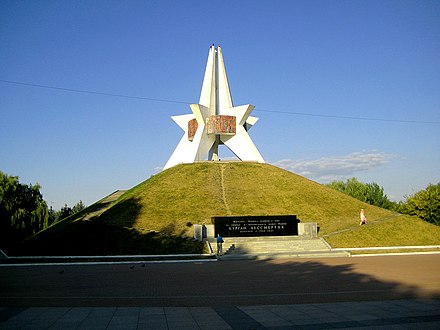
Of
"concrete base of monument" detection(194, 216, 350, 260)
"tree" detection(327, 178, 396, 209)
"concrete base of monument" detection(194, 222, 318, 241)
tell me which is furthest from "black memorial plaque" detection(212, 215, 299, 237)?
"tree" detection(327, 178, 396, 209)

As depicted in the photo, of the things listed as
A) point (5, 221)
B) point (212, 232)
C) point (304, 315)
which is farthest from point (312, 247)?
point (5, 221)

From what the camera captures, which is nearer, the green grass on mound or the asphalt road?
the asphalt road

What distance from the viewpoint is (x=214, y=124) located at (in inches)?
1849

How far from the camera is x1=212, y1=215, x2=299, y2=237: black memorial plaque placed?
2883 cm

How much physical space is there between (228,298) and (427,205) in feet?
153

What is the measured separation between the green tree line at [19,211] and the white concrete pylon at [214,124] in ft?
55.8

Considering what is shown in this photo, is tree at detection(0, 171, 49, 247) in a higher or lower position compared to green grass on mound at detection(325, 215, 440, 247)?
higher

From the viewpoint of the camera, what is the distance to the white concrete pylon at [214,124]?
47.1 metres

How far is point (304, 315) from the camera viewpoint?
909 centimetres

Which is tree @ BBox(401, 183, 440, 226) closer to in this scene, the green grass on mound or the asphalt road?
the green grass on mound

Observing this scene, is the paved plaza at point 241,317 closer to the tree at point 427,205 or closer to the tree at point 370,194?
the tree at point 427,205

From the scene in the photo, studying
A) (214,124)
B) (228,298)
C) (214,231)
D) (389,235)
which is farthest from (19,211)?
(228,298)

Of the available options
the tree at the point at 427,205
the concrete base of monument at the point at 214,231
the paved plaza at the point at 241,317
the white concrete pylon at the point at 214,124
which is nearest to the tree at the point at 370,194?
the tree at the point at 427,205

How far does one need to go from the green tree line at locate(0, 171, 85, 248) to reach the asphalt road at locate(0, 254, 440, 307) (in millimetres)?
29407
